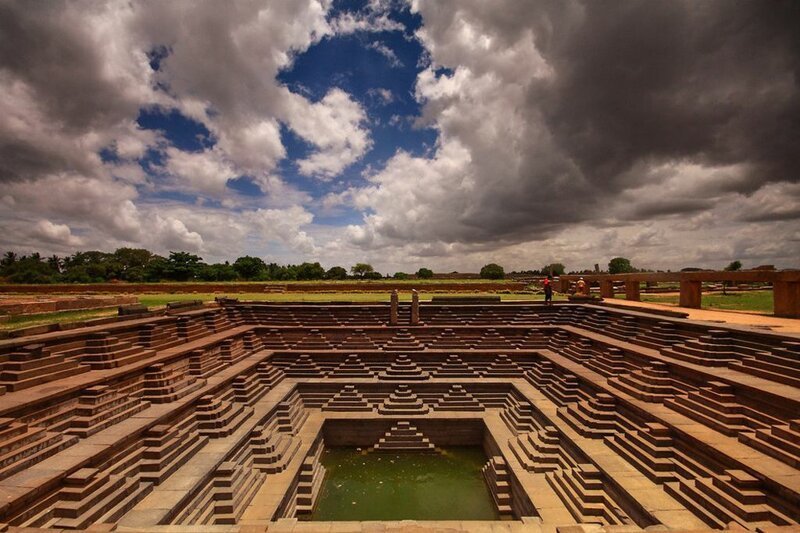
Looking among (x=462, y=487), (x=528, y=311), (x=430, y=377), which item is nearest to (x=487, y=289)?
(x=528, y=311)

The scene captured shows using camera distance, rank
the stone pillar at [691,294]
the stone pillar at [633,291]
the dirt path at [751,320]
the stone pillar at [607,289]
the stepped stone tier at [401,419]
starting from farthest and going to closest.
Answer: the stone pillar at [607,289], the stone pillar at [633,291], the stone pillar at [691,294], the dirt path at [751,320], the stepped stone tier at [401,419]

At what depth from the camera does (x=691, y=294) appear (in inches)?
598

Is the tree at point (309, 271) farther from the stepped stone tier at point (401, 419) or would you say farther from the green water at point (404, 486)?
the green water at point (404, 486)

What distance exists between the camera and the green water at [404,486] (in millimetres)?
7926

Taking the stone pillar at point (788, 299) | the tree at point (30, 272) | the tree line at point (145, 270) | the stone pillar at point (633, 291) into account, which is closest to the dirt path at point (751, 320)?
the stone pillar at point (788, 299)

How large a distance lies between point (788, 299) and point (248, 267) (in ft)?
153

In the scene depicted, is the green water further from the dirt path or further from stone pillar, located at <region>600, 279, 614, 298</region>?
stone pillar, located at <region>600, 279, 614, 298</region>

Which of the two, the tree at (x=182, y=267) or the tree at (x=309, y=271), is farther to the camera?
the tree at (x=309, y=271)

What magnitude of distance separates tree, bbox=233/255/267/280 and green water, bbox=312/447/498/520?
38399 millimetres

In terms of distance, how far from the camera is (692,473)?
6.30m

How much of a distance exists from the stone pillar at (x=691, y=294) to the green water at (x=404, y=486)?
433 inches

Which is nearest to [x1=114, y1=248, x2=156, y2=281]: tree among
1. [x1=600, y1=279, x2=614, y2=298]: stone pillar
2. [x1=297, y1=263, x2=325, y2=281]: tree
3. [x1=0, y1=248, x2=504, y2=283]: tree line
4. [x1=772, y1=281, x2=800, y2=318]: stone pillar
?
[x1=0, y1=248, x2=504, y2=283]: tree line

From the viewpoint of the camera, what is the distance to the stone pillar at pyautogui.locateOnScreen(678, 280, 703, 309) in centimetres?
1504

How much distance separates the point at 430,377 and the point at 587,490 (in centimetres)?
703
